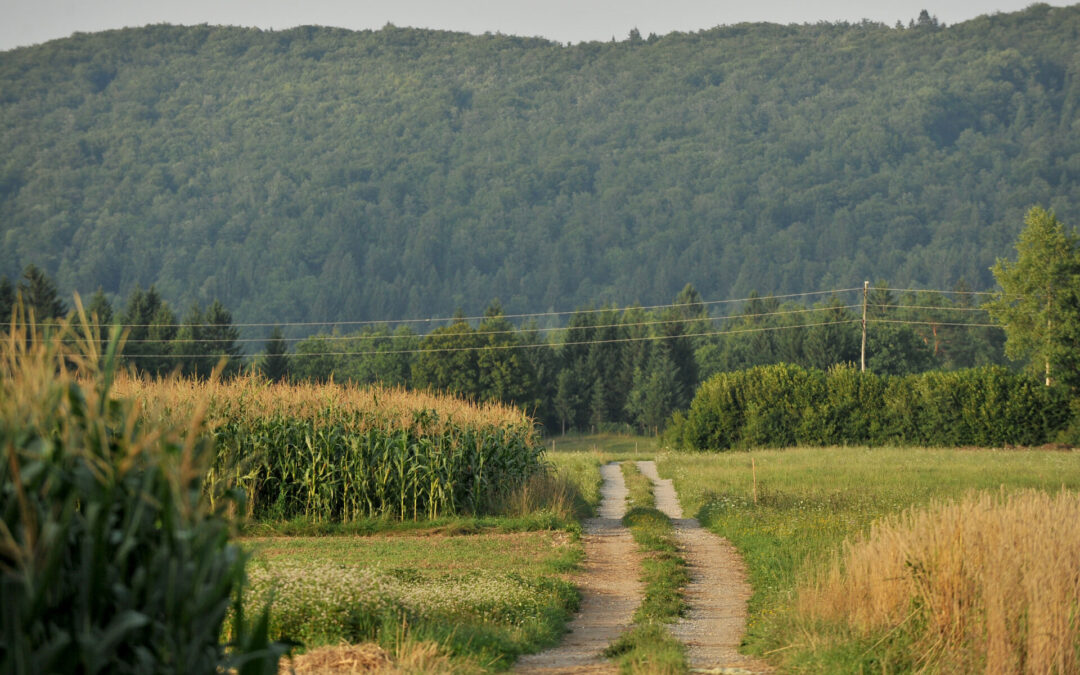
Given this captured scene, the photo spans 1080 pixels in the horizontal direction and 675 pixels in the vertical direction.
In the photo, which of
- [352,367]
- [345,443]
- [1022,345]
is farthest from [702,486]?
[352,367]

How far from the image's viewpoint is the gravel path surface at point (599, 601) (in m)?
9.47

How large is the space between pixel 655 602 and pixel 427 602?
306cm

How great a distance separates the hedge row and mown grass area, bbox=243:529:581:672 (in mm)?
37304

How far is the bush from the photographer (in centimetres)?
414

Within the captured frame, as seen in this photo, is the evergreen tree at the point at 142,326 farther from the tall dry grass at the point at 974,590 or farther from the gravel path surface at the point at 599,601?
the tall dry grass at the point at 974,590

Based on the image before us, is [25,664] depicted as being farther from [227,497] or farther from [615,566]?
[615,566]

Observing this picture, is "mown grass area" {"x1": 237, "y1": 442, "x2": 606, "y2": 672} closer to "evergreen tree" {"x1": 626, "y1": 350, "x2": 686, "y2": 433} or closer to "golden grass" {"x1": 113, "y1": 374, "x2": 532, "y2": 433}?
"golden grass" {"x1": 113, "y1": 374, "x2": 532, "y2": 433}

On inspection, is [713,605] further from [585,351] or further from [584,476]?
[585,351]

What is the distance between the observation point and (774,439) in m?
50.9

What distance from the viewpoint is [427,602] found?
35.2ft

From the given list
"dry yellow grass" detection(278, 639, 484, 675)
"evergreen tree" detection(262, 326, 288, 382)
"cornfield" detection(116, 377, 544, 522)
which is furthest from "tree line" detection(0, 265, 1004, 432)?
"dry yellow grass" detection(278, 639, 484, 675)

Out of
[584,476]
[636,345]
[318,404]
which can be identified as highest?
[318,404]

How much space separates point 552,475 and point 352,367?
3166 inches

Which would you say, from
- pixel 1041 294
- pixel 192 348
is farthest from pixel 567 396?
pixel 1041 294
